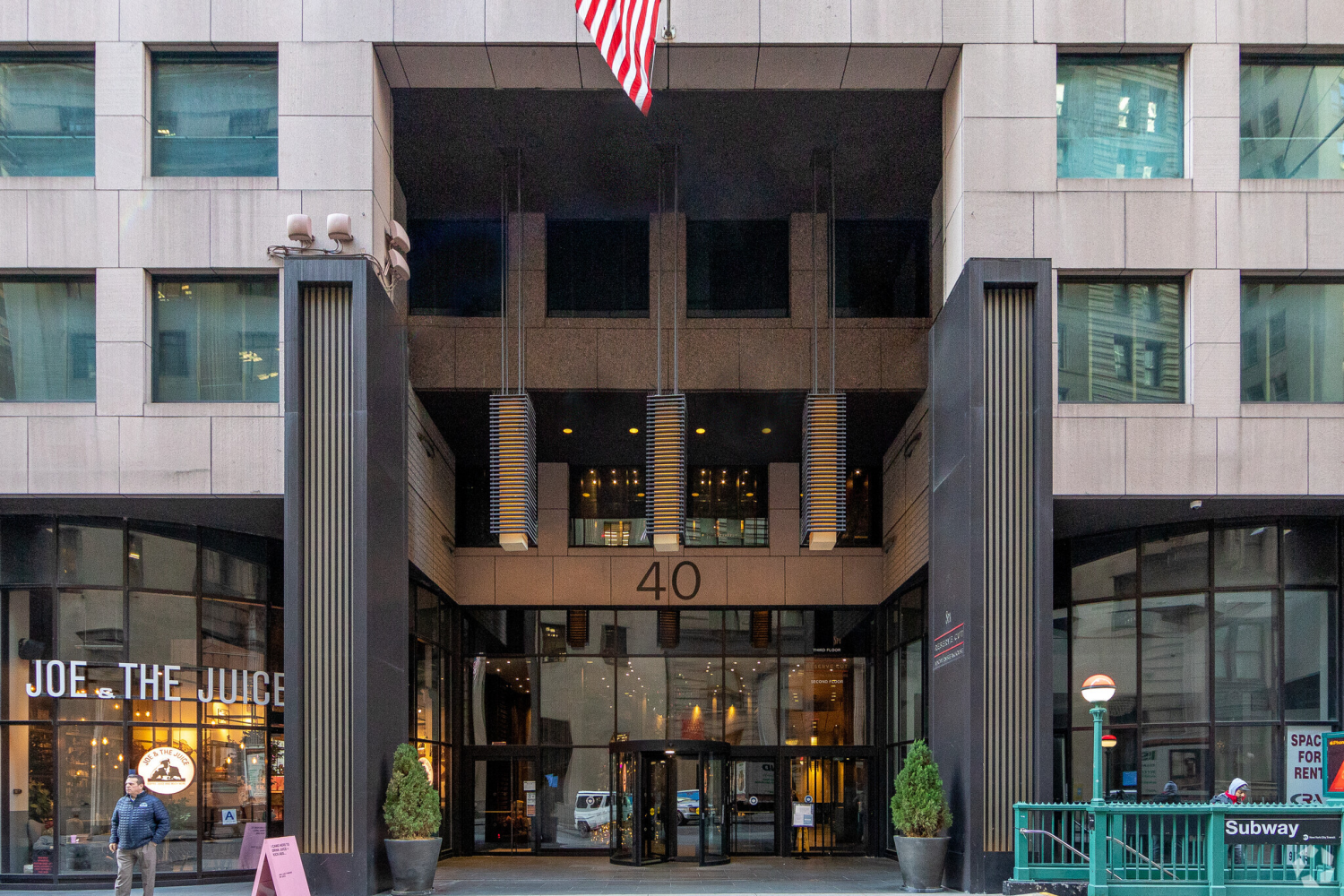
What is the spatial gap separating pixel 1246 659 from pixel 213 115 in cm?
1695

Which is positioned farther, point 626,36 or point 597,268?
point 597,268

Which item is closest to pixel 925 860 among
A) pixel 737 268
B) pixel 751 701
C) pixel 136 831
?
pixel 751 701

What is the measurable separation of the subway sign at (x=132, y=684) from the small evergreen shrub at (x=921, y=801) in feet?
29.5

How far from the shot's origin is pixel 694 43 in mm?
17469

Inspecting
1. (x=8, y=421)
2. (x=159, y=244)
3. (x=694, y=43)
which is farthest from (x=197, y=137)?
(x=694, y=43)

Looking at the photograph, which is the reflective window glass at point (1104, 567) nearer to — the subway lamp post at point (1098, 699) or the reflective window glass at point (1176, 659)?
the reflective window glass at point (1176, 659)

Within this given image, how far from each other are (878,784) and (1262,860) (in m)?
11.4

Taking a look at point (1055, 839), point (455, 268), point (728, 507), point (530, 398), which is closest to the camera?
point (1055, 839)

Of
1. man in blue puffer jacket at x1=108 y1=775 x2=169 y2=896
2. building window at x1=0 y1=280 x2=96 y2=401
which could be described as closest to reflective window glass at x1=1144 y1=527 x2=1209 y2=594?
man in blue puffer jacket at x1=108 y1=775 x2=169 y2=896

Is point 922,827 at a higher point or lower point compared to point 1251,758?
lower

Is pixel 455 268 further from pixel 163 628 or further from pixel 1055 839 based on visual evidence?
pixel 1055 839

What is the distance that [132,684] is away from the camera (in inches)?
707

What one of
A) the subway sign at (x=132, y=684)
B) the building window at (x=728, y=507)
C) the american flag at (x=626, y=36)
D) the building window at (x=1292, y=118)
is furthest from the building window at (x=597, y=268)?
the building window at (x=1292, y=118)

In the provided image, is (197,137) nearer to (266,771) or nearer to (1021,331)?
(266,771)
